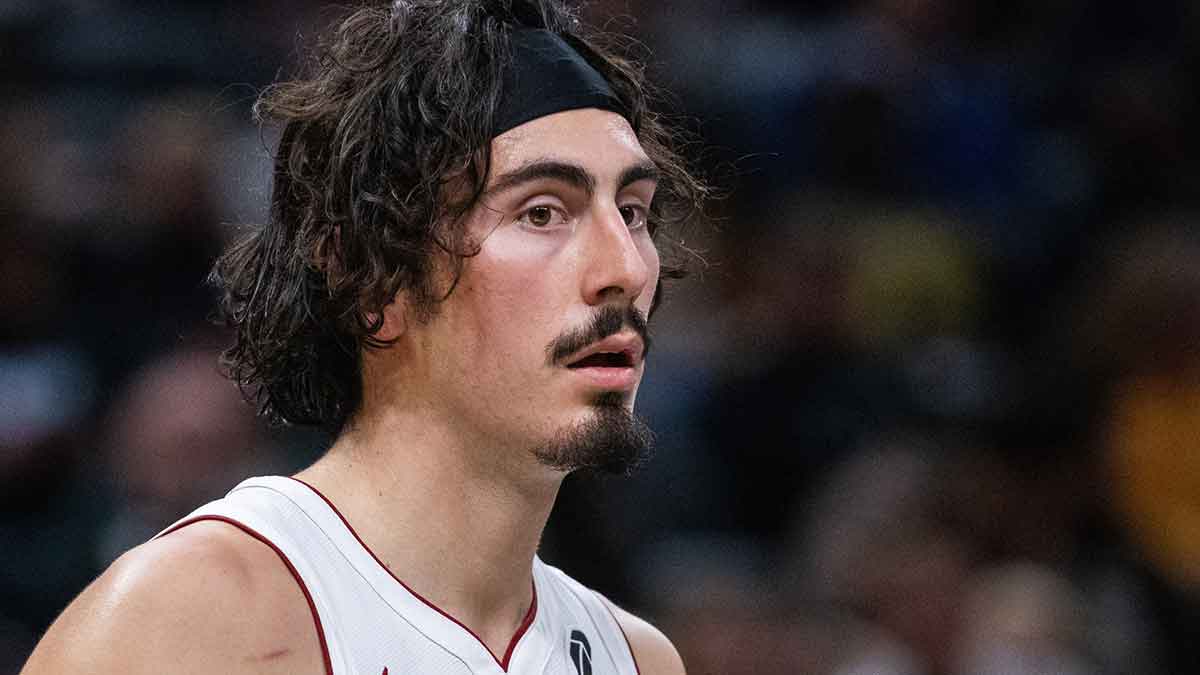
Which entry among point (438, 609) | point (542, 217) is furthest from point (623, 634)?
point (542, 217)

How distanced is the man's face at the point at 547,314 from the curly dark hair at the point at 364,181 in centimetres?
7

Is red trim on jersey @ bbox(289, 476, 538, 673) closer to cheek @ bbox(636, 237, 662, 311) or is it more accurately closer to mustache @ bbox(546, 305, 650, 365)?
mustache @ bbox(546, 305, 650, 365)

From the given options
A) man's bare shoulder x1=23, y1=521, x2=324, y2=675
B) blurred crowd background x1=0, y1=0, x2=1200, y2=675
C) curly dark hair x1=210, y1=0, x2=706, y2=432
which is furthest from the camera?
blurred crowd background x1=0, y1=0, x2=1200, y2=675

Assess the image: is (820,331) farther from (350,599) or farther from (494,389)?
(350,599)

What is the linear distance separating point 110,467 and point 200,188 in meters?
1.44

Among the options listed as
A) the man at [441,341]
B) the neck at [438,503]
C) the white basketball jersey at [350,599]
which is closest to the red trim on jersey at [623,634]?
the man at [441,341]

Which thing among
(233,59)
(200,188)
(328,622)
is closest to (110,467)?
(200,188)

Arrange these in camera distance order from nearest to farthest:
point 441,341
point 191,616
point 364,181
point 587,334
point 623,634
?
point 191,616, point 587,334, point 441,341, point 364,181, point 623,634

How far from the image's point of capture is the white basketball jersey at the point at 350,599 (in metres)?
2.98

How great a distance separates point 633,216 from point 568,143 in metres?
0.22

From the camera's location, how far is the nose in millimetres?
3090

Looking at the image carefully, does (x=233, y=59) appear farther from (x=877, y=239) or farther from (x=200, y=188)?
(x=877, y=239)

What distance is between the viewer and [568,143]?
3174 mm

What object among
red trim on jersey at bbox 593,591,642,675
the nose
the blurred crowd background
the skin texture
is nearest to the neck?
the skin texture
